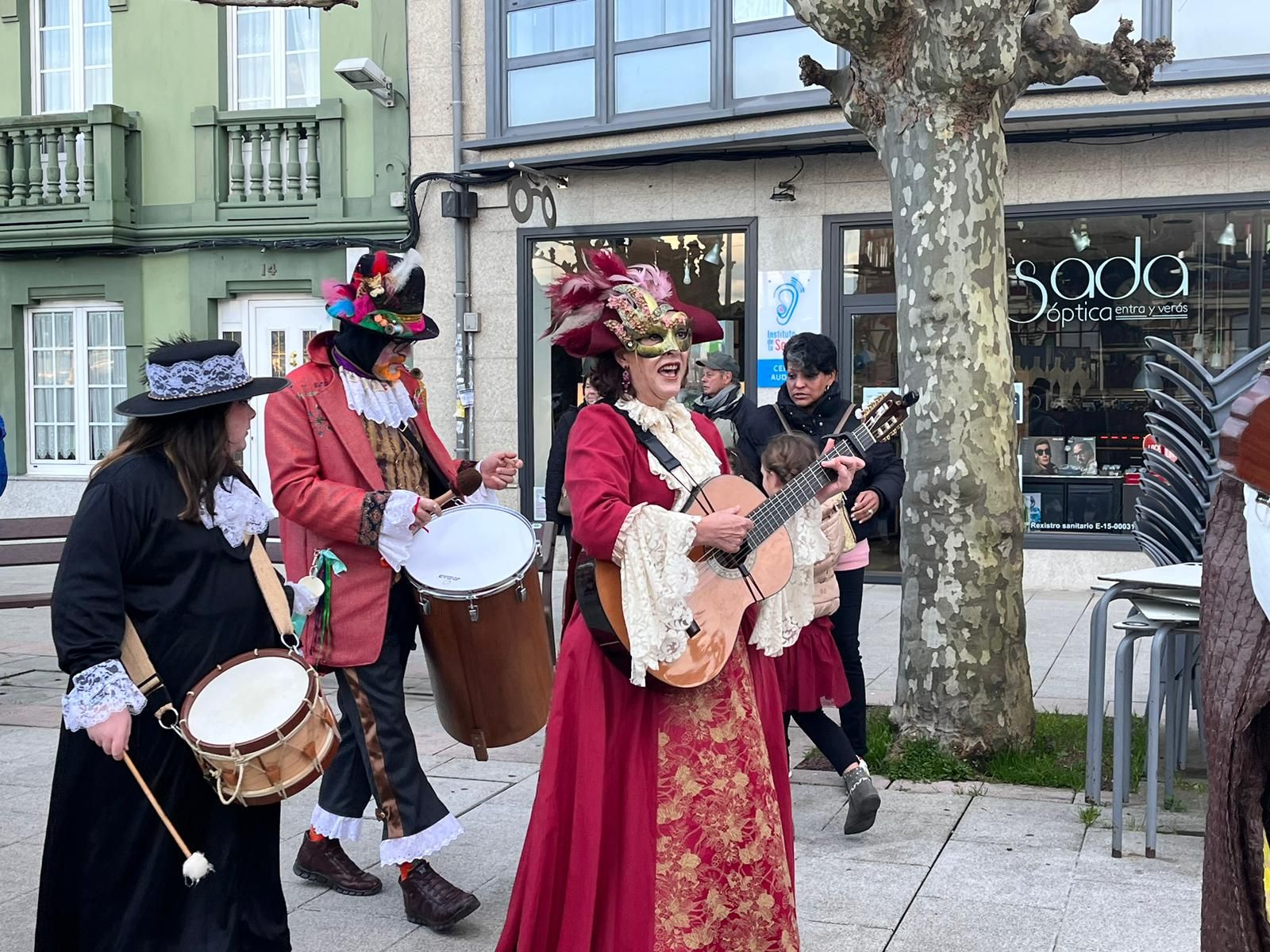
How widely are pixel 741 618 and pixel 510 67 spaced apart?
10.1 metres

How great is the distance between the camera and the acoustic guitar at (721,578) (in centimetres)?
337

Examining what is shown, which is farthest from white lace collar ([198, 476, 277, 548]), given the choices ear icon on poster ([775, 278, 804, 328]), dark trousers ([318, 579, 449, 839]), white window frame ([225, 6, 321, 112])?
white window frame ([225, 6, 321, 112])

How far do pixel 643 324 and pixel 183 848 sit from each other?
1.71 m

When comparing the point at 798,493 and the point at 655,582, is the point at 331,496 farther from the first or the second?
the point at 798,493

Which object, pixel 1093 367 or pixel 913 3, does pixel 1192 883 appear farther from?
pixel 1093 367

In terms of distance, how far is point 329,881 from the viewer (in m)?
4.45

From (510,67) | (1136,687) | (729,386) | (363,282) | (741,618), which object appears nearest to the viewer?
(741,618)

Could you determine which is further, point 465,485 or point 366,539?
point 465,485

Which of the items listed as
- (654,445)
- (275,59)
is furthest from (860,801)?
(275,59)

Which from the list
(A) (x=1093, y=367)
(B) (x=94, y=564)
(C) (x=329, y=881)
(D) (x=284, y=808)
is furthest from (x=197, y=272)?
(B) (x=94, y=564)

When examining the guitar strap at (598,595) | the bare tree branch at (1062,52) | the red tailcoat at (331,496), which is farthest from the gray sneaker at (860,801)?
the bare tree branch at (1062,52)

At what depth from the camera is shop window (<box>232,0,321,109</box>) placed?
13594 mm

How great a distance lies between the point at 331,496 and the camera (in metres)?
4.07

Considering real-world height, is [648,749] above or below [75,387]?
below
